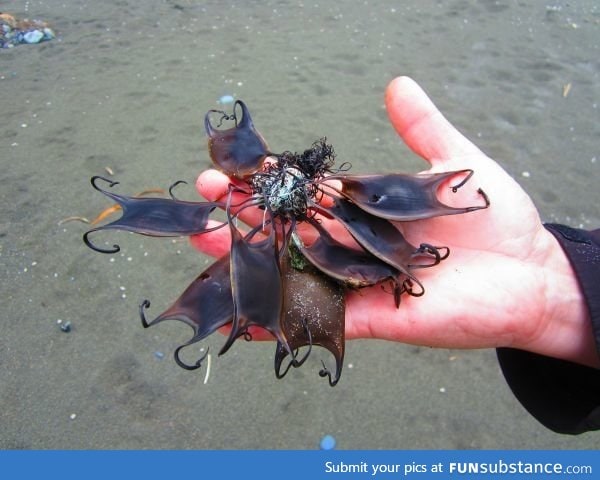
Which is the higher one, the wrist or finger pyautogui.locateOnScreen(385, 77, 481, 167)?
finger pyautogui.locateOnScreen(385, 77, 481, 167)

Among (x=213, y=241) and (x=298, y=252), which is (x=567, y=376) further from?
(x=213, y=241)

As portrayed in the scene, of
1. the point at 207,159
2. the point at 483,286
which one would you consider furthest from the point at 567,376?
the point at 207,159

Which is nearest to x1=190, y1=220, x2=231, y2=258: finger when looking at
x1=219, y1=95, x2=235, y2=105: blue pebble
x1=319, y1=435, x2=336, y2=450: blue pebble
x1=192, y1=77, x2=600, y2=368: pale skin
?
x1=192, y1=77, x2=600, y2=368: pale skin

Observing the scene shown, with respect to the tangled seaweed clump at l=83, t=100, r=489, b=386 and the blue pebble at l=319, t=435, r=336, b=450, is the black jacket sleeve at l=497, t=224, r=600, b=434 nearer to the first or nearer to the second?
the tangled seaweed clump at l=83, t=100, r=489, b=386

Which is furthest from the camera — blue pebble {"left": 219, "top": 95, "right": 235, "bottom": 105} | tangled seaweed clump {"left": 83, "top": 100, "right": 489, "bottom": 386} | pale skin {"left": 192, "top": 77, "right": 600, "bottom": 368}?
blue pebble {"left": 219, "top": 95, "right": 235, "bottom": 105}

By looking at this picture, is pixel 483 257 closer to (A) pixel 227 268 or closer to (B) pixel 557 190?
(A) pixel 227 268
